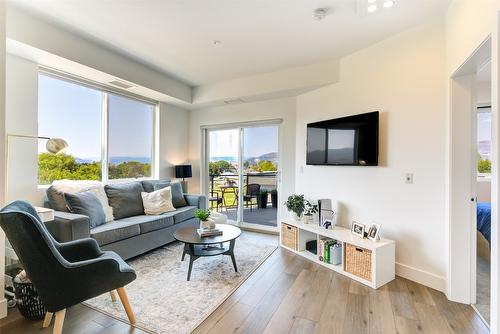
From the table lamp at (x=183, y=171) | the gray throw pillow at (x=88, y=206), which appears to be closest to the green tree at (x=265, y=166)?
the table lamp at (x=183, y=171)

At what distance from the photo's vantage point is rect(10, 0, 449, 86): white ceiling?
228 centimetres

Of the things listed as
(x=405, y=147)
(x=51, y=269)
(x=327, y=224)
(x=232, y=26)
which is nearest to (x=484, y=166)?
(x=405, y=147)

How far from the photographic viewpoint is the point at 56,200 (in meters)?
2.83

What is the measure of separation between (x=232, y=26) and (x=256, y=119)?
204 cm

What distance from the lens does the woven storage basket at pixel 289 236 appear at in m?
3.43

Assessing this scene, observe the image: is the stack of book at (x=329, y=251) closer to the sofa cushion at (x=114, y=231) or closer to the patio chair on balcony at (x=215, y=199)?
the sofa cushion at (x=114, y=231)

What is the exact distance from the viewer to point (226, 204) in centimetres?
506

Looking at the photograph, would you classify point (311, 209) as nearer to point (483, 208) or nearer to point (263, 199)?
point (263, 199)

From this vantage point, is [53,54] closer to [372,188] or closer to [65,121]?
[65,121]

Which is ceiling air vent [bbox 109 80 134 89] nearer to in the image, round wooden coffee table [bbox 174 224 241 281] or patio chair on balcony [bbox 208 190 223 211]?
round wooden coffee table [bbox 174 224 241 281]

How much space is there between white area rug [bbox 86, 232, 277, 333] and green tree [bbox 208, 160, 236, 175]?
190 cm

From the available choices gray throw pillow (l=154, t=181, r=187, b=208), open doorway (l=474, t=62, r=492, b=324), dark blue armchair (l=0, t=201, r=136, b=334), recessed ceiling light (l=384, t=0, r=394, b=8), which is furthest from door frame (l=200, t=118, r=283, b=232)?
dark blue armchair (l=0, t=201, r=136, b=334)

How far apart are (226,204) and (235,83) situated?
243 centimetres

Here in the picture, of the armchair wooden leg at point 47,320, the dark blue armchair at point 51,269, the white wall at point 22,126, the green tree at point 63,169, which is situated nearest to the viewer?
the dark blue armchair at point 51,269
